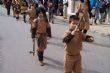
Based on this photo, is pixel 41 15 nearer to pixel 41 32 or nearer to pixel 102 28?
pixel 41 32

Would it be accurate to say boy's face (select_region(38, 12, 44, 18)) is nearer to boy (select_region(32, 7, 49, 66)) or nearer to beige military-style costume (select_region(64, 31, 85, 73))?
boy (select_region(32, 7, 49, 66))

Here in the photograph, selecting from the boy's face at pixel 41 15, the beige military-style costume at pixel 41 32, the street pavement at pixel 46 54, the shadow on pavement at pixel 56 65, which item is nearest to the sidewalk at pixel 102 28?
the street pavement at pixel 46 54

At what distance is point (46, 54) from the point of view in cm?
1281

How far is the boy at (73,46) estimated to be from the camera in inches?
316

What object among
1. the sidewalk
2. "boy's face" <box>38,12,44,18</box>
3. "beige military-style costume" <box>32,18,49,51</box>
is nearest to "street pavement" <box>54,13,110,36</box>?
the sidewalk

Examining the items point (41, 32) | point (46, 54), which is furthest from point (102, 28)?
point (41, 32)

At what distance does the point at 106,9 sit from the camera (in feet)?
69.4

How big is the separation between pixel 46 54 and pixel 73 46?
4536mm

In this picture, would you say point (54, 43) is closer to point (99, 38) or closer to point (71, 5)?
point (99, 38)

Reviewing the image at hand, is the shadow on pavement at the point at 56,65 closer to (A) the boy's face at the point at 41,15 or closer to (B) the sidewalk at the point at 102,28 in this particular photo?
(A) the boy's face at the point at 41,15

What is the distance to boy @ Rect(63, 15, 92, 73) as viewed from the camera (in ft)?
26.3

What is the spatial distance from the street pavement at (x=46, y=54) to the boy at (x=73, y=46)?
7.14 feet

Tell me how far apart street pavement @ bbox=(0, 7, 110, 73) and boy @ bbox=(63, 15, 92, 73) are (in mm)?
2177

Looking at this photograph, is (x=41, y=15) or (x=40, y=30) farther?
(x=40, y=30)
